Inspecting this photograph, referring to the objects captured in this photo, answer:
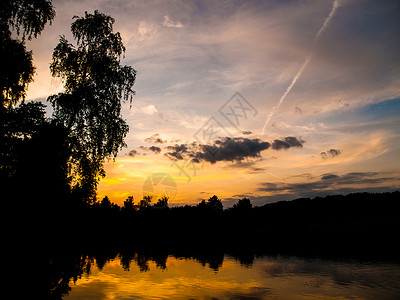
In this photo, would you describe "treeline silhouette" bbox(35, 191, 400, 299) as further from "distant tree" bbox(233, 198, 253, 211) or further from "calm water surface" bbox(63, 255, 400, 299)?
"calm water surface" bbox(63, 255, 400, 299)

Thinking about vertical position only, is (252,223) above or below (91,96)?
below

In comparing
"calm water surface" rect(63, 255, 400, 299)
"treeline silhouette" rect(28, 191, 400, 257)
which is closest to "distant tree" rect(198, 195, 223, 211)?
"treeline silhouette" rect(28, 191, 400, 257)

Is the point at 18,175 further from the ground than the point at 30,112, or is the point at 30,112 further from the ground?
the point at 30,112

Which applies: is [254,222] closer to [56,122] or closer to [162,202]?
[162,202]

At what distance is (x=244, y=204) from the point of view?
143 metres

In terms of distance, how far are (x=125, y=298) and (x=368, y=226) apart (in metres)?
131

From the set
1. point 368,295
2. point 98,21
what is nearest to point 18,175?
point 98,21

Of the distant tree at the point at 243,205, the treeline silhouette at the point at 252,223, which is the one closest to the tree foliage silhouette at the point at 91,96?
the treeline silhouette at the point at 252,223

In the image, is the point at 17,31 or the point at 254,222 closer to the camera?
the point at 17,31

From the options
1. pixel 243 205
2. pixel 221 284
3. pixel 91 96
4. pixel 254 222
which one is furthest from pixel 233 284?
pixel 243 205

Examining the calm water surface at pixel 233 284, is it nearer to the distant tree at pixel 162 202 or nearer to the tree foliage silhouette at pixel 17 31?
the tree foliage silhouette at pixel 17 31

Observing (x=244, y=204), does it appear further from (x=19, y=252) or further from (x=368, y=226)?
(x=19, y=252)

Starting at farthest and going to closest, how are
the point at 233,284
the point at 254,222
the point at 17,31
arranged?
the point at 254,222, the point at 233,284, the point at 17,31

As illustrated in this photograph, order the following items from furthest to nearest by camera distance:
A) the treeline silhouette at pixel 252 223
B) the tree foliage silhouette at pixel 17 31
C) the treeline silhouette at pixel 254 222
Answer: the treeline silhouette at pixel 254 222, the treeline silhouette at pixel 252 223, the tree foliage silhouette at pixel 17 31
